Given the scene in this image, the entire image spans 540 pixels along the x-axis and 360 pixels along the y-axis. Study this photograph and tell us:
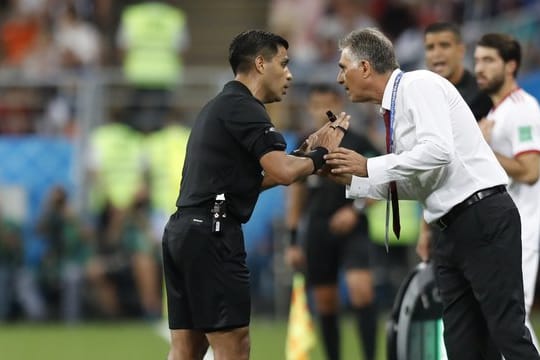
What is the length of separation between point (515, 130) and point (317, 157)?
170 cm

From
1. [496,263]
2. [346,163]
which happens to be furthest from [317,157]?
[496,263]

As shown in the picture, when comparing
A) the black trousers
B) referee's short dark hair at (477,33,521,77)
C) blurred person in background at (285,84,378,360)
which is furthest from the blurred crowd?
the black trousers

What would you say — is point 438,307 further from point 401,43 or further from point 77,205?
point 401,43

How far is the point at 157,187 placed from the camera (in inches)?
646

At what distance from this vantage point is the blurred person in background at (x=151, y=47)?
1717 centimetres

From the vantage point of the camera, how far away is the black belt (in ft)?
24.1

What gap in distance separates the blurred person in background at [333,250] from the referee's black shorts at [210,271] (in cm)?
391

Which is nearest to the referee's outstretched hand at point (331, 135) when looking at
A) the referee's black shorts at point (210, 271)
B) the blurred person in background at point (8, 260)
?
the referee's black shorts at point (210, 271)

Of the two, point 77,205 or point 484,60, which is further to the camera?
point 77,205

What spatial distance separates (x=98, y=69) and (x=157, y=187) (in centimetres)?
241

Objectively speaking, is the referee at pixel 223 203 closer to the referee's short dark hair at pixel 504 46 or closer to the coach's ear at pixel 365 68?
the coach's ear at pixel 365 68

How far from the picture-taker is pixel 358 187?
24.4 feet

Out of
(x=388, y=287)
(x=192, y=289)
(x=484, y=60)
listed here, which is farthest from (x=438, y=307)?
(x=388, y=287)

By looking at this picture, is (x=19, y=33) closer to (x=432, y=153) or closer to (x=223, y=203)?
(x=223, y=203)
